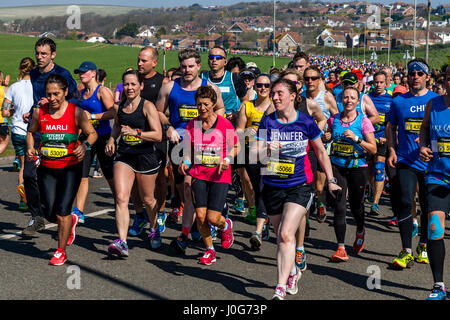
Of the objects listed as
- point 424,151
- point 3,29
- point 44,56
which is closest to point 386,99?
point 424,151

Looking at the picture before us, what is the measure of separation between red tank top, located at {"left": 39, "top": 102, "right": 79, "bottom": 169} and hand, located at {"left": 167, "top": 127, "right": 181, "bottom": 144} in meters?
1.15

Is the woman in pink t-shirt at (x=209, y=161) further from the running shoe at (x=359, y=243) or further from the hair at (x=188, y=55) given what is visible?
the running shoe at (x=359, y=243)

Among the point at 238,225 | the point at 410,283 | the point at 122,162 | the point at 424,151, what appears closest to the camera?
the point at 424,151

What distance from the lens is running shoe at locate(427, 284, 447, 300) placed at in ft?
18.6

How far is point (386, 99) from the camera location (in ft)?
34.6

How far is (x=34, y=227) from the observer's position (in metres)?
8.40

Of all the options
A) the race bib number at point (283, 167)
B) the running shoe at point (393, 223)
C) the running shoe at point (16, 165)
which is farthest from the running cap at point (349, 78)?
the running shoe at point (16, 165)

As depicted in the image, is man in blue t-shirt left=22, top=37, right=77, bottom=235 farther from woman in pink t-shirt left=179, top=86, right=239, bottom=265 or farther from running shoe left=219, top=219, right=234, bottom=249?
running shoe left=219, top=219, right=234, bottom=249

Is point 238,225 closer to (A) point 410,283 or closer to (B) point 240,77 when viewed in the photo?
(B) point 240,77

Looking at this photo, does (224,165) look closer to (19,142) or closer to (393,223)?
(393,223)

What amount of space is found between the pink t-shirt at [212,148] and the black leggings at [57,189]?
1.38m

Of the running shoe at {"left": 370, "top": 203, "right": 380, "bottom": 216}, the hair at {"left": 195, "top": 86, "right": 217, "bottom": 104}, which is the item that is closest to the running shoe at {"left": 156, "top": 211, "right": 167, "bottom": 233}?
the hair at {"left": 195, "top": 86, "right": 217, "bottom": 104}
